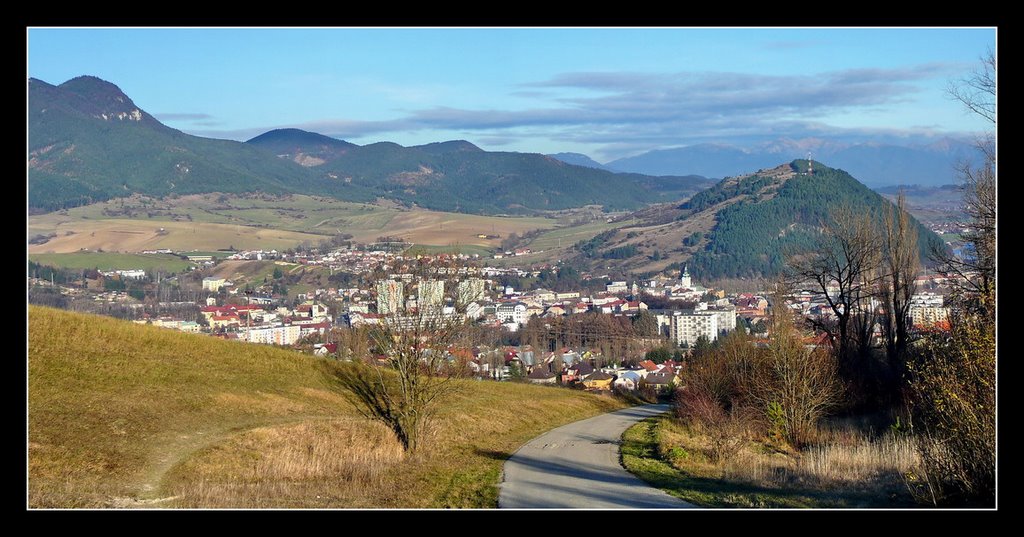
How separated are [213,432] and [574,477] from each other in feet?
27.7

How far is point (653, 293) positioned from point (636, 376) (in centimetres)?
6061

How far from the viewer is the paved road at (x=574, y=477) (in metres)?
13.7

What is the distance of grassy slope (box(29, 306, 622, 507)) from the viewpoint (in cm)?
1461

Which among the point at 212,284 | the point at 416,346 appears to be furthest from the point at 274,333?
the point at 416,346

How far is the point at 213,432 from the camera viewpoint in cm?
1942

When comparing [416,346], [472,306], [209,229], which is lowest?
[416,346]

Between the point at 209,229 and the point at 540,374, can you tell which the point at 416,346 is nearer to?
the point at 540,374

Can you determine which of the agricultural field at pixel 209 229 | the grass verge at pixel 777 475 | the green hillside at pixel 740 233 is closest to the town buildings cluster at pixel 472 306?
the grass verge at pixel 777 475

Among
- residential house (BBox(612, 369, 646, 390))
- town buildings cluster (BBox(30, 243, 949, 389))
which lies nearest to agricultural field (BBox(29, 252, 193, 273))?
town buildings cluster (BBox(30, 243, 949, 389))

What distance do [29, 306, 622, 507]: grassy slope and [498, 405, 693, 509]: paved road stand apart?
0.63 m

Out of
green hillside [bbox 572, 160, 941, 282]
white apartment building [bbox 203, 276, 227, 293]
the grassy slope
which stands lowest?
the grassy slope

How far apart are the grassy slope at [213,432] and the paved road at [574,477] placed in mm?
631

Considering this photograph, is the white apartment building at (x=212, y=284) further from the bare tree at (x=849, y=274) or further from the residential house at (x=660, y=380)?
the bare tree at (x=849, y=274)

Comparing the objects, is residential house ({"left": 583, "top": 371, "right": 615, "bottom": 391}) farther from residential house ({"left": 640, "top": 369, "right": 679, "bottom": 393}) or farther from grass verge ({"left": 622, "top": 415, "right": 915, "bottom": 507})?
grass verge ({"left": 622, "top": 415, "right": 915, "bottom": 507})
